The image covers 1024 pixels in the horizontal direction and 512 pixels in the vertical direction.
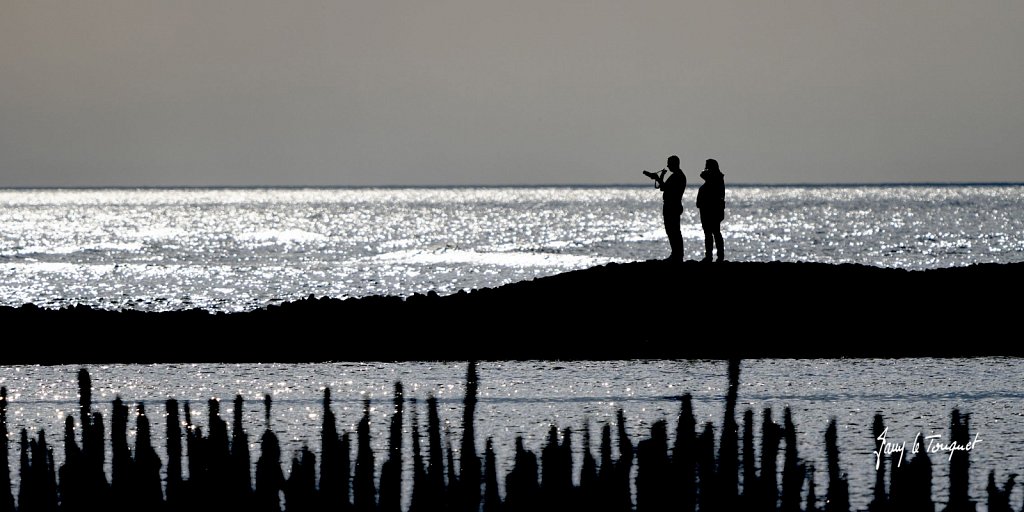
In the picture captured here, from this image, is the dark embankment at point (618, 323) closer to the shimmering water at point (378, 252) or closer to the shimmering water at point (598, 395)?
the shimmering water at point (598, 395)

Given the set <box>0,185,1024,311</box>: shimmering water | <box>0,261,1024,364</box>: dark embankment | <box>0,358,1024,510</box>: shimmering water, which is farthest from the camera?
<box>0,185,1024,311</box>: shimmering water

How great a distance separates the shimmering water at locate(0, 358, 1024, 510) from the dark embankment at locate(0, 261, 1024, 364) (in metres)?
1.14

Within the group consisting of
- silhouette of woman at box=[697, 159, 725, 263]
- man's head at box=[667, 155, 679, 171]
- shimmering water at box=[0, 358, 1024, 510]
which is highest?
man's head at box=[667, 155, 679, 171]

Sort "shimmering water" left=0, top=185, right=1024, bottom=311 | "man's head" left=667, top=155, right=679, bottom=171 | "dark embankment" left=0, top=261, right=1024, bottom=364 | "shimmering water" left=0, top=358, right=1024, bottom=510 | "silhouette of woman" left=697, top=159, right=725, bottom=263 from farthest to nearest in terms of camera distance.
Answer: "shimmering water" left=0, top=185, right=1024, bottom=311 < "silhouette of woman" left=697, top=159, right=725, bottom=263 < "dark embankment" left=0, top=261, right=1024, bottom=364 < "man's head" left=667, top=155, right=679, bottom=171 < "shimmering water" left=0, top=358, right=1024, bottom=510

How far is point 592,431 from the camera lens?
1875 centimetres

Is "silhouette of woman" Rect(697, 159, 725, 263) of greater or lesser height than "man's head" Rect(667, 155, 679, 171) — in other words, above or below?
below

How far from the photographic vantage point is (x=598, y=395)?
878 inches

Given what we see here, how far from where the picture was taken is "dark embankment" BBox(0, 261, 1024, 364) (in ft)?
90.3

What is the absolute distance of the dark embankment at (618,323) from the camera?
27531 millimetres

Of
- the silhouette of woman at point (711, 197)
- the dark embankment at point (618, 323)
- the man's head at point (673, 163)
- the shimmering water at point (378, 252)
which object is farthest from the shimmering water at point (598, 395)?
the shimmering water at point (378, 252)

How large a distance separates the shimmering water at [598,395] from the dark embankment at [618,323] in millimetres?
1144

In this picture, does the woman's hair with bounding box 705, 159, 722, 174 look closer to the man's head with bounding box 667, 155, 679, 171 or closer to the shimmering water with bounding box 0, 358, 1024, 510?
the man's head with bounding box 667, 155, 679, 171

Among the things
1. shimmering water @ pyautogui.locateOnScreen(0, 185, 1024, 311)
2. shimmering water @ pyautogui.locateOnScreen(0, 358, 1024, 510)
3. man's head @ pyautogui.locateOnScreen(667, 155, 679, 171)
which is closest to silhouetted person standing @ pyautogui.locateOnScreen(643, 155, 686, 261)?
man's head @ pyautogui.locateOnScreen(667, 155, 679, 171)

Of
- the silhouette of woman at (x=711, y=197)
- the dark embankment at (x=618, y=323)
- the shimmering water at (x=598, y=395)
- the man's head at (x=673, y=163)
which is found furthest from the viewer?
the silhouette of woman at (x=711, y=197)
